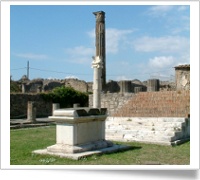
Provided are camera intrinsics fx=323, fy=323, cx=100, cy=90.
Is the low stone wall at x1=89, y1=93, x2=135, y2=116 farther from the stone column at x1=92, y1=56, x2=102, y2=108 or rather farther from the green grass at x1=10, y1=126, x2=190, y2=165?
the green grass at x1=10, y1=126, x2=190, y2=165

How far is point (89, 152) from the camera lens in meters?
7.88

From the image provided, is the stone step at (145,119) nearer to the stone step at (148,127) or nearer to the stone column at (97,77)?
the stone step at (148,127)

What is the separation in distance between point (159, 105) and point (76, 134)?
7169 millimetres

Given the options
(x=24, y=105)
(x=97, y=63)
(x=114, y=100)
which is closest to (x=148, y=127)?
(x=97, y=63)

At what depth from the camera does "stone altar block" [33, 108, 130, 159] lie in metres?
7.80

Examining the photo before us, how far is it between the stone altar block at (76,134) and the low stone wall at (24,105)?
1752 cm

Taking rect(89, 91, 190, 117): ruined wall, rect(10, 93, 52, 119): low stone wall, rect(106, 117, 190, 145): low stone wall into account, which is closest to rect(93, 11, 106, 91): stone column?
rect(10, 93, 52, 119): low stone wall

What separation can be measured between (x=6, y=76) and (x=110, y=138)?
5.13 m

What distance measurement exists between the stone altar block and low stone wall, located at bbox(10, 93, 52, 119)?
17518 mm

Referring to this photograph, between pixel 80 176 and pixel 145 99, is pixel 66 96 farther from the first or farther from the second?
pixel 80 176

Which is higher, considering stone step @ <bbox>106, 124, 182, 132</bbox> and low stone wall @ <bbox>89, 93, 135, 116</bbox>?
low stone wall @ <bbox>89, 93, 135, 116</bbox>

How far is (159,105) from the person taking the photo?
14.3 meters

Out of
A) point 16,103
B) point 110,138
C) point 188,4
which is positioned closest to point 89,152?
point 110,138

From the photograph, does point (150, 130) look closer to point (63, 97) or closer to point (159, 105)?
point (159, 105)
